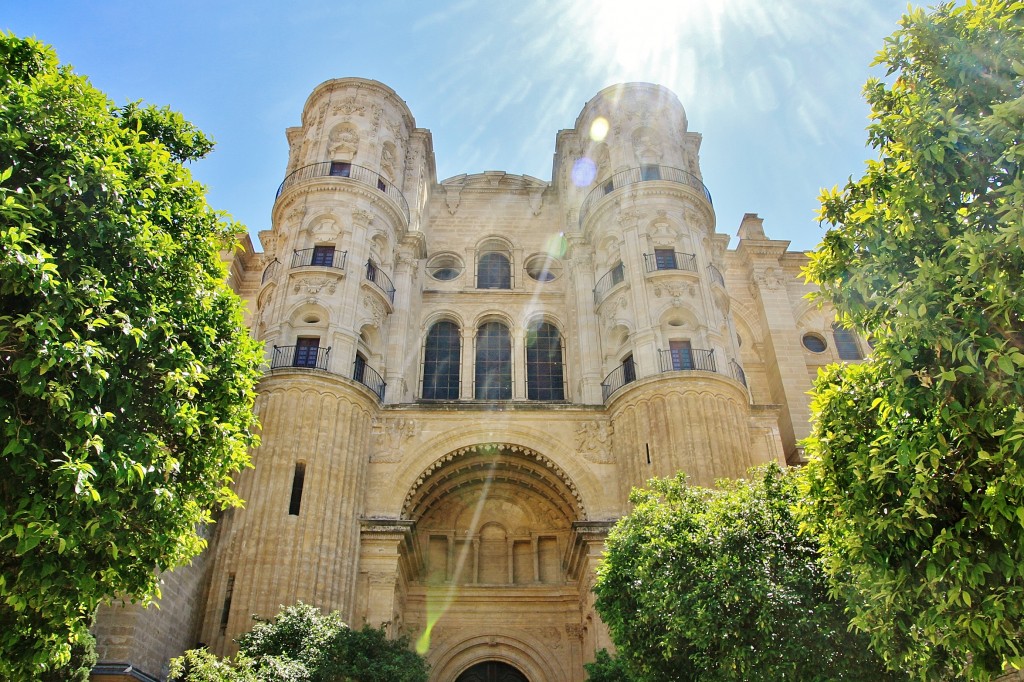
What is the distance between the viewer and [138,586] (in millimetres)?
8195

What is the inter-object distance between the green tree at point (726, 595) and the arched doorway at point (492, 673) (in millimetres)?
9091

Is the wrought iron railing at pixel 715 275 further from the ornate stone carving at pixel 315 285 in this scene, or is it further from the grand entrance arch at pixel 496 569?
the ornate stone carving at pixel 315 285

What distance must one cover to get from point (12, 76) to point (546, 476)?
15210 millimetres

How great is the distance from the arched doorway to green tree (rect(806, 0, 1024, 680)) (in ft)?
46.4

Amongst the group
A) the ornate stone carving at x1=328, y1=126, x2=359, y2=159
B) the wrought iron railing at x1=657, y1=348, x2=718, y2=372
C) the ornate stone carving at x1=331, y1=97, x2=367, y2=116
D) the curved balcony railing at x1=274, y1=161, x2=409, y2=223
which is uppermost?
the ornate stone carving at x1=331, y1=97, x2=367, y2=116

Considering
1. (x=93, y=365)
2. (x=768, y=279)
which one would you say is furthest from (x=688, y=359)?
(x=93, y=365)

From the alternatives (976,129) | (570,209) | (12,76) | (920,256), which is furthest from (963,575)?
(570,209)

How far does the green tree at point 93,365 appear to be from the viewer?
693cm

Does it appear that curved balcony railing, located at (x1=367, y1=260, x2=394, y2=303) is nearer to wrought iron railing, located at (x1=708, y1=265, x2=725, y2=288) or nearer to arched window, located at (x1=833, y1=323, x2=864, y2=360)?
wrought iron railing, located at (x1=708, y1=265, x2=725, y2=288)

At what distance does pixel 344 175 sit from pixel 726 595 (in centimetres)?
1733

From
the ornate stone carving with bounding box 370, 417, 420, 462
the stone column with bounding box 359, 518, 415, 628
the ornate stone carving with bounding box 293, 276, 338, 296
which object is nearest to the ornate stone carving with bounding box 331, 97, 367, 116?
the ornate stone carving with bounding box 293, 276, 338, 296

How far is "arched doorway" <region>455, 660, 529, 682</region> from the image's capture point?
790 inches

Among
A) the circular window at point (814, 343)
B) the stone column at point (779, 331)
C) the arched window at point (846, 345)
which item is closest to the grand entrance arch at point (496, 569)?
the stone column at point (779, 331)

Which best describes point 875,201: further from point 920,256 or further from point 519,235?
point 519,235
